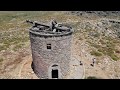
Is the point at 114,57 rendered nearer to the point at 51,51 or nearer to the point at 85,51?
the point at 85,51

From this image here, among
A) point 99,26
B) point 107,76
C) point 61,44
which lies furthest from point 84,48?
point 99,26

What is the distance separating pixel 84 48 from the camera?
115 ft

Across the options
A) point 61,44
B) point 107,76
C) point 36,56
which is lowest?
point 107,76

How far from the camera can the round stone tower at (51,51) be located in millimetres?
19547

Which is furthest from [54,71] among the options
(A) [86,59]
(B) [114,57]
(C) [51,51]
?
(B) [114,57]

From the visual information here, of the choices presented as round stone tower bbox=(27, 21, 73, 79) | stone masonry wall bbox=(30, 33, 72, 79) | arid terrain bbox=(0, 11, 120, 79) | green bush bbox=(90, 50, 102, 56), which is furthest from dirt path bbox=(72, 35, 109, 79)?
stone masonry wall bbox=(30, 33, 72, 79)

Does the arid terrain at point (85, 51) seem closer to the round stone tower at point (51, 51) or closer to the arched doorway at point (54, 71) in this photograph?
the arched doorway at point (54, 71)

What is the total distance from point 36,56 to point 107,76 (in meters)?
10.3

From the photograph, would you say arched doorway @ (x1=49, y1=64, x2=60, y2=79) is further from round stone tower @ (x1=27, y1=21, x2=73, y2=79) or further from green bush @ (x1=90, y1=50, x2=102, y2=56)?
green bush @ (x1=90, y1=50, x2=102, y2=56)

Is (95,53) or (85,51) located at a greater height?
(85,51)

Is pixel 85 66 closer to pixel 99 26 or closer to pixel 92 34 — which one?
pixel 92 34

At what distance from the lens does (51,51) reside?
19891mm

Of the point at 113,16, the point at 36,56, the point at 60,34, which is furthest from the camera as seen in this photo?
the point at 113,16

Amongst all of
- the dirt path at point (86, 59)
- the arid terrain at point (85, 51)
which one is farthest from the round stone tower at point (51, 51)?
the dirt path at point (86, 59)
